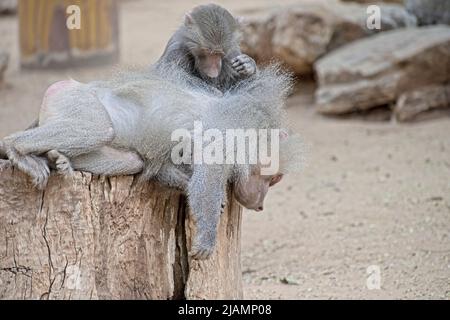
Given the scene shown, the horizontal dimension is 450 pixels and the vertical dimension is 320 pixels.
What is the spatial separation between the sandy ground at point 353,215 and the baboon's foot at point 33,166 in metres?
0.96

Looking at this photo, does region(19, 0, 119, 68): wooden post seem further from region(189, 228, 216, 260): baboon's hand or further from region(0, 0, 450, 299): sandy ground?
region(189, 228, 216, 260): baboon's hand

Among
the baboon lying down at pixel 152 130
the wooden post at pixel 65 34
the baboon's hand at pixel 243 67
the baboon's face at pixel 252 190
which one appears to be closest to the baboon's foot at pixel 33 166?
the baboon lying down at pixel 152 130

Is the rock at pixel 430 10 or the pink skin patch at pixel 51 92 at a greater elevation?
the rock at pixel 430 10

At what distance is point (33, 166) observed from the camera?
3.42m

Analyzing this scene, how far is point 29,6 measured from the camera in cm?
888

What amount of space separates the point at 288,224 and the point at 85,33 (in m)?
4.28

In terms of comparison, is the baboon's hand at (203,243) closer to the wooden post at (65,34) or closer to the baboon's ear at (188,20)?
the baboon's ear at (188,20)

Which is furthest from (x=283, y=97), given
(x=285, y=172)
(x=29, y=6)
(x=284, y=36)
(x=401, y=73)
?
(x=29, y=6)

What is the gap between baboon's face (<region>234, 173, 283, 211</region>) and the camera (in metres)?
3.65

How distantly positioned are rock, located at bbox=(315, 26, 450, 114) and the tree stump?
415 cm

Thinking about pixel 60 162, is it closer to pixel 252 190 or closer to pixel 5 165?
pixel 5 165

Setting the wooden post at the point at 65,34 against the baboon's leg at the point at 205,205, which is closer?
the baboon's leg at the point at 205,205

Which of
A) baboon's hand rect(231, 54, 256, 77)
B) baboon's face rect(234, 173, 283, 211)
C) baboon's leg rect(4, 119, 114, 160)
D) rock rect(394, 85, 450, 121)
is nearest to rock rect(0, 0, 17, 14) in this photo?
rock rect(394, 85, 450, 121)

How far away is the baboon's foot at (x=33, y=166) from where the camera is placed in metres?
3.39
